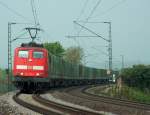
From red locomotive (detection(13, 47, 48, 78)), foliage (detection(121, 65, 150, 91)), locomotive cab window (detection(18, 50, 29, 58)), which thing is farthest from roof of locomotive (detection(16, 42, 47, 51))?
foliage (detection(121, 65, 150, 91))

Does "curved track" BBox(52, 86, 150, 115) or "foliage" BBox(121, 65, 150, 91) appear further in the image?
"foliage" BBox(121, 65, 150, 91)

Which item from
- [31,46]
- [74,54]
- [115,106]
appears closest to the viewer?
[115,106]

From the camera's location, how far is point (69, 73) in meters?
57.4

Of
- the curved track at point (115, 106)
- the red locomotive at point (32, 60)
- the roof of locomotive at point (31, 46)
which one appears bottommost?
the curved track at point (115, 106)

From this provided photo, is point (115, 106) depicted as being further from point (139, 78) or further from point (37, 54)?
point (139, 78)

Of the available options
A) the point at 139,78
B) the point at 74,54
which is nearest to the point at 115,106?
the point at 139,78

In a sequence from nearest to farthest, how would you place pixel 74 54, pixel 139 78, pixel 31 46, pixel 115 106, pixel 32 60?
pixel 115 106
pixel 32 60
pixel 31 46
pixel 139 78
pixel 74 54

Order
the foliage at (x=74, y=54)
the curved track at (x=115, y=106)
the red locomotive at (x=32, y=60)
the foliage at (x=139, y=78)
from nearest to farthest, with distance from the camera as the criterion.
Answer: the curved track at (x=115, y=106) < the red locomotive at (x=32, y=60) < the foliage at (x=139, y=78) < the foliage at (x=74, y=54)

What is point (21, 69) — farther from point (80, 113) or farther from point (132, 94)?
point (80, 113)

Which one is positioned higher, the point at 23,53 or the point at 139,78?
the point at 23,53

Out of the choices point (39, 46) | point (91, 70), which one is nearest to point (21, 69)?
point (39, 46)

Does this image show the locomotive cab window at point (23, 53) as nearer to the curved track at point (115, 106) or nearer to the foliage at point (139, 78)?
the curved track at point (115, 106)

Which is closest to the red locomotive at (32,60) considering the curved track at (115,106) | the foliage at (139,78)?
the curved track at (115,106)

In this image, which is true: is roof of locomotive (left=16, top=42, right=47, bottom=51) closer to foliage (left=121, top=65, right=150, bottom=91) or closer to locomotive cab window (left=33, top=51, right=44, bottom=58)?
locomotive cab window (left=33, top=51, right=44, bottom=58)
